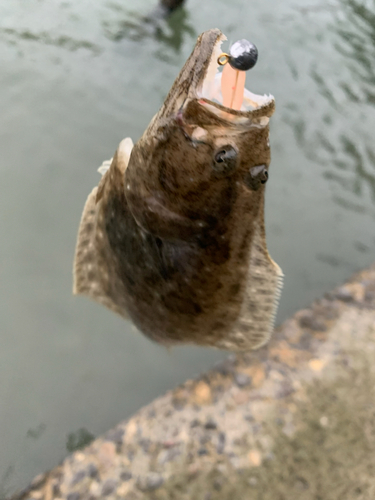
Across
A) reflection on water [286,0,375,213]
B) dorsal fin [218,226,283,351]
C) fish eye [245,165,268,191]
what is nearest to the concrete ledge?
dorsal fin [218,226,283,351]

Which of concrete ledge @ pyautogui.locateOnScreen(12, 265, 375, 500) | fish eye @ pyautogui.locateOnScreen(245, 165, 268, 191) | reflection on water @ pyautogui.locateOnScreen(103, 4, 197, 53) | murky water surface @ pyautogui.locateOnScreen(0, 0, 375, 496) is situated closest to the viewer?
fish eye @ pyautogui.locateOnScreen(245, 165, 268, 191)

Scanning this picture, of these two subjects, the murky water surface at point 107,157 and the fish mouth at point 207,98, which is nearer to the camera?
the fish mouth at point 207,98

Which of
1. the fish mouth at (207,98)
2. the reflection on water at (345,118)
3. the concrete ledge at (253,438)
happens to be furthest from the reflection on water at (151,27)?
the fish mouth at (207,98)

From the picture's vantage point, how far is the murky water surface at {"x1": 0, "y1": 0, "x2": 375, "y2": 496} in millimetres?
3645

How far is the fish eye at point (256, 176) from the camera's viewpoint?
156 cm

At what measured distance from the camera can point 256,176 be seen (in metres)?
1.57

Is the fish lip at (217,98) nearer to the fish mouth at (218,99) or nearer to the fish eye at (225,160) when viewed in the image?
the fish mouth at (218,99)

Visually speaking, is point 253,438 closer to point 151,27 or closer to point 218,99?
point 218,99

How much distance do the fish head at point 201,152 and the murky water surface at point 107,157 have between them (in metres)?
2.45

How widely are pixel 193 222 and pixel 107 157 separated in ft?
11.2

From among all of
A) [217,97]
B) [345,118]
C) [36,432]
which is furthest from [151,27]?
[36,432]

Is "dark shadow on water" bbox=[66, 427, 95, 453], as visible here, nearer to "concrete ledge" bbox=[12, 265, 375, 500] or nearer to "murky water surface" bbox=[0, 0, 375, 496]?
"murky water surface" bbox=[0, 0, 375, 496]

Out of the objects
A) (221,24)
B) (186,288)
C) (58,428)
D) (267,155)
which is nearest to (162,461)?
(58,428)

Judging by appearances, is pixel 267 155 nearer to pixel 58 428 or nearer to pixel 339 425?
pixel 339 425
